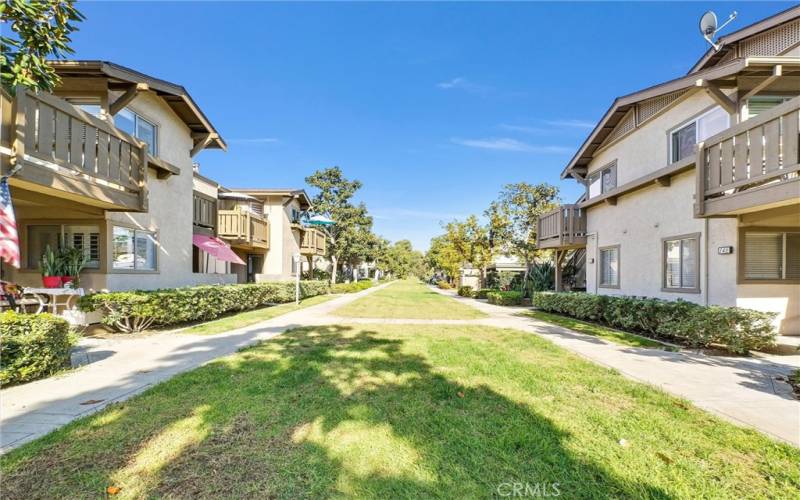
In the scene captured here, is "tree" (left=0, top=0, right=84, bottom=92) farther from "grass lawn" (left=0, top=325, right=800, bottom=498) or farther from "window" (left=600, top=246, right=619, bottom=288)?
"window" (left=600, top=246, right=619, bottom=288)

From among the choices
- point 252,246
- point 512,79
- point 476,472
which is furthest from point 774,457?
point 252,246

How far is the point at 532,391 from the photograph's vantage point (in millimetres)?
5562

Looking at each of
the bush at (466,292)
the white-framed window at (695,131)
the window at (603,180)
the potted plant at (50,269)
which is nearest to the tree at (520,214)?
the bush at (466,292)

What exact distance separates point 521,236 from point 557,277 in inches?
229

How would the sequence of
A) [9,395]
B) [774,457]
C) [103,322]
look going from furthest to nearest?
[103,322] < [9,395] < [774,457]

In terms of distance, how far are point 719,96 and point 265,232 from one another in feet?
72.9

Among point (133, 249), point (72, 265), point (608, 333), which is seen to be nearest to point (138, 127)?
point (133, 249)

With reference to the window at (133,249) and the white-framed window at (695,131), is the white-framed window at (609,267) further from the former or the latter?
the window at (133,249)

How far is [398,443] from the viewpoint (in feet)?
12.5

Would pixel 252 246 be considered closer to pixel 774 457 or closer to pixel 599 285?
pixel 599 285

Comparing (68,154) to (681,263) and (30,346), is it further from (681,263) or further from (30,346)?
(681,263)

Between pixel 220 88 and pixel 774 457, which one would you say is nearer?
pixel 774 457

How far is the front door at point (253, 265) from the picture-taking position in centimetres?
2480

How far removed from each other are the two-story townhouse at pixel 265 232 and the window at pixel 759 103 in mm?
19505
